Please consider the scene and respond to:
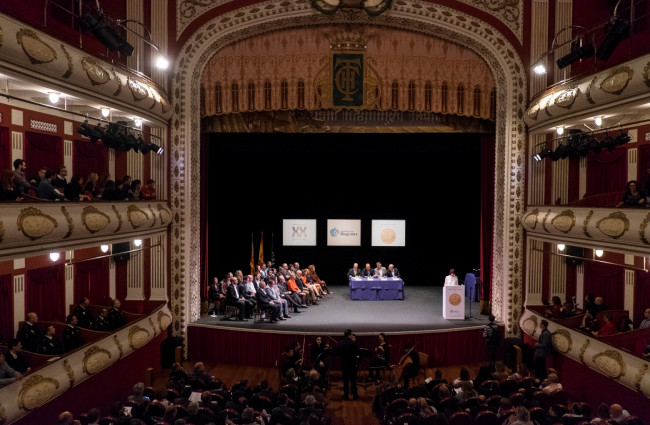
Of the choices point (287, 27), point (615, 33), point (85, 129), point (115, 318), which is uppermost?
point (287, 27)

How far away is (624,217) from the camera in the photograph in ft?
29.0

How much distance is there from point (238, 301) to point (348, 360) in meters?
3.94

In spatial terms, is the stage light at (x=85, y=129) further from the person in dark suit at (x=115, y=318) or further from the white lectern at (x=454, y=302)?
the white lectern at (x=454, y=302)

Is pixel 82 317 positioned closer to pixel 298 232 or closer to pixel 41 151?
pixel 41 151

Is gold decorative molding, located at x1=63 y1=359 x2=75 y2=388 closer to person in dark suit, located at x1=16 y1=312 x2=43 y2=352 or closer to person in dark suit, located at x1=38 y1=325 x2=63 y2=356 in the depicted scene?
person in dark suit, located at x1=38 y1=325 x2=63 y2=356

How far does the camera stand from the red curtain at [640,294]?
459 inches

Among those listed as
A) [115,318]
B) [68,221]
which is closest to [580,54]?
[68,221]

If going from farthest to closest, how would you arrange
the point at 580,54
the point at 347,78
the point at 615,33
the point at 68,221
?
the point at 347,78, the point at 580,54, the point at 615,33, the point at 68,221

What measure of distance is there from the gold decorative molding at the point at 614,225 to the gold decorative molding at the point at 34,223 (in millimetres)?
8482

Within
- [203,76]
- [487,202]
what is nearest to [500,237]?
[487,202]

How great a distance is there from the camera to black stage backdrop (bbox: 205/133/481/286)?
17.5m

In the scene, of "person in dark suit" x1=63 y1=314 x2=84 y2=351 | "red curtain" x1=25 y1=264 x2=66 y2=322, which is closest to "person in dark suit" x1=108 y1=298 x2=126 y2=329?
"person in dark suit" x1=63 y1=314 x2=84 y2=351

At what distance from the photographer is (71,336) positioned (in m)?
8.95

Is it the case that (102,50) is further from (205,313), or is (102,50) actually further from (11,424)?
(11,424)
